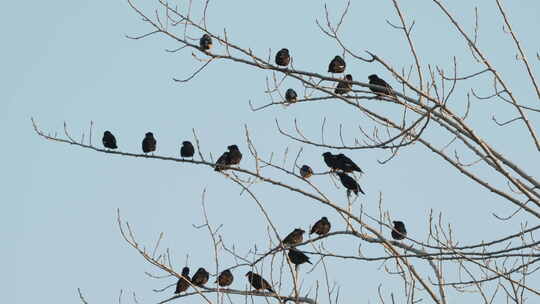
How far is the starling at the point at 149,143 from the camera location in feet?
49.4

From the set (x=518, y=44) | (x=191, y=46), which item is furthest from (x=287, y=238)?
(x=518, y=44)

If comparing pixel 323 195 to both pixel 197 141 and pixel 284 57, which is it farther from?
pixel 284 57

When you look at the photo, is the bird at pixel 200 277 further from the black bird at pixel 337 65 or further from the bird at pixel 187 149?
the black bird at pixel 337 65

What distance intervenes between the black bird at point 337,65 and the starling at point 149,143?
3.05 metres

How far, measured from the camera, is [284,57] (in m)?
14.1

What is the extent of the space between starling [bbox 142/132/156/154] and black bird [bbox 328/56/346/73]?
305 centimetres

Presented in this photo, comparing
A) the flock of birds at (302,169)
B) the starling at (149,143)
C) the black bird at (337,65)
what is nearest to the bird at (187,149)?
the flock of birds at (302,169)

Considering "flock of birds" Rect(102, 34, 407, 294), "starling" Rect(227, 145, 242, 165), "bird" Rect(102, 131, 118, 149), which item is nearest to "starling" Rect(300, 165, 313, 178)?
"flock of birds" Rect(102, 34, 407, 294)

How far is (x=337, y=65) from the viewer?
13.5 meters

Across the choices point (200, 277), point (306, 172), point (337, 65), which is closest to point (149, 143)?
point (200, 277)

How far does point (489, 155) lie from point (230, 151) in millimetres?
8904

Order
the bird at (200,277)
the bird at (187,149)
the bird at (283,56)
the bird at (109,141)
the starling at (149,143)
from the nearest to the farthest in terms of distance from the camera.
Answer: the bird at (200,277) → the bird at (283,56) → the starling at (149,143) → the bird at (187,149) → the bird at (109,141)

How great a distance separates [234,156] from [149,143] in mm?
1500

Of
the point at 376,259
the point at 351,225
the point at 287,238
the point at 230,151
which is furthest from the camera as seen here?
the point at 230,151
